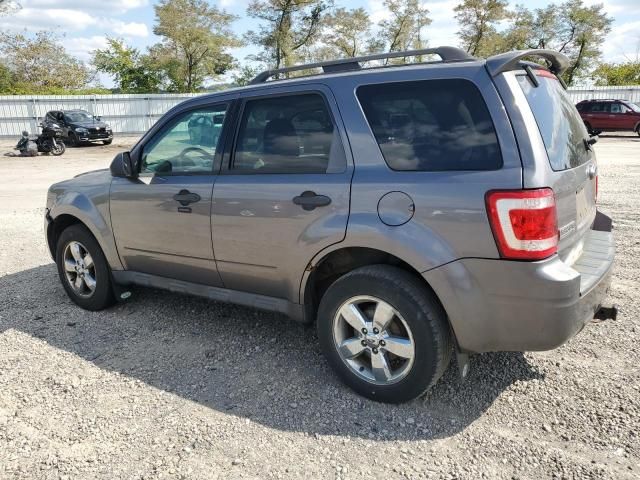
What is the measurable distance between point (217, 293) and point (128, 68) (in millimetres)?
45936

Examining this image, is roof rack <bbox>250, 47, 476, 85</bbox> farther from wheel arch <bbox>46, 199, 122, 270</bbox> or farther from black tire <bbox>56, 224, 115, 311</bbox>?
black tire <bbox>56, 224, 115, 311</bbox>

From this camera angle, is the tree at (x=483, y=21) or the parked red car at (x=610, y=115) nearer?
the parked red car at (x=610, y=115)

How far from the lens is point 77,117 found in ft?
77.7

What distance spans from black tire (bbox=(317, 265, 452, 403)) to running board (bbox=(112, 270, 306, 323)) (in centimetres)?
38

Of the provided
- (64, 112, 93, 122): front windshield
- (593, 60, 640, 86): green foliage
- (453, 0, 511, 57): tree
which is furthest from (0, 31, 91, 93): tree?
(593, 60, 640, 86): green foliage

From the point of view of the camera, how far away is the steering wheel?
12.1 feet

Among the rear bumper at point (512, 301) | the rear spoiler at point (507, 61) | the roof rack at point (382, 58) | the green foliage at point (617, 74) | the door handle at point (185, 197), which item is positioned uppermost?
the green foliage at point (617, 74)

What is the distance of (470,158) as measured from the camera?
2.60m

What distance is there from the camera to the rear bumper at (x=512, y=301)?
8.14ft

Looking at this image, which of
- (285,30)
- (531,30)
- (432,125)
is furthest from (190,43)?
(432,125)

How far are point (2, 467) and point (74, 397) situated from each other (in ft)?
2.14

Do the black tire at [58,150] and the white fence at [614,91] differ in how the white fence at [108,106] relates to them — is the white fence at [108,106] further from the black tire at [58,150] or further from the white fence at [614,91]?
the black tire at [58,150]

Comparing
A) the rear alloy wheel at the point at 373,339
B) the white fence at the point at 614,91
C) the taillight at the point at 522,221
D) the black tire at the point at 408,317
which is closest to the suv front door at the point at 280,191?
the black tire at the point at 408,317

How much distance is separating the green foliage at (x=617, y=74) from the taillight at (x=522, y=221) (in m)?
47.6
